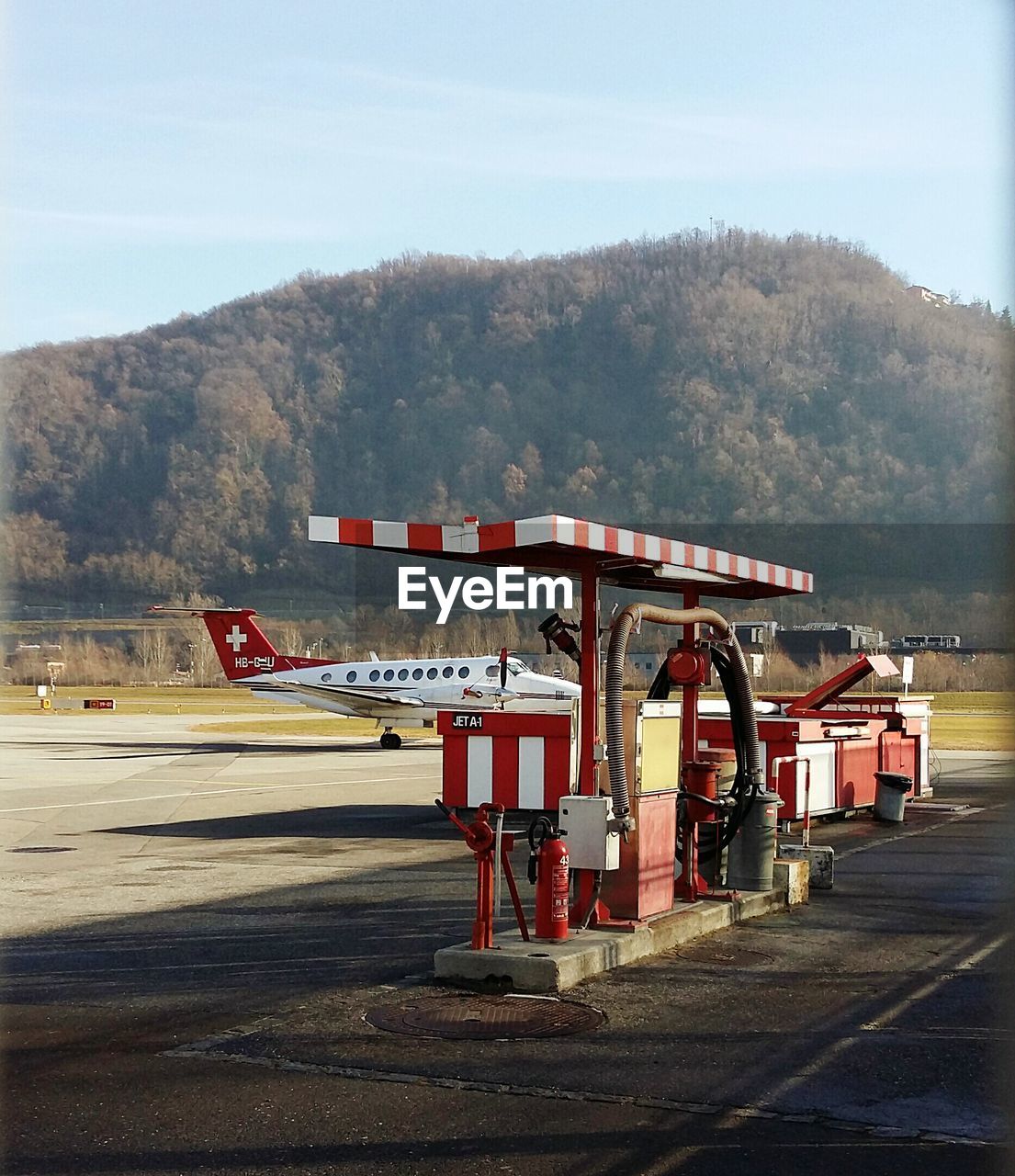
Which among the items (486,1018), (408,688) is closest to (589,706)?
(486,1018)

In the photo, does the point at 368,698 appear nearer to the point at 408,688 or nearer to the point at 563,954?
→ the point at 408,688

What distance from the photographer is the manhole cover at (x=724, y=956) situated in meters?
9.21

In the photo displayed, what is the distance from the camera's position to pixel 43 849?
51.8ft

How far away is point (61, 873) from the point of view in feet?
45.1

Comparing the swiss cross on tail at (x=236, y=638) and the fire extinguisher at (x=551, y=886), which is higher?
the swiss cross on tail at (x=236, y=638)

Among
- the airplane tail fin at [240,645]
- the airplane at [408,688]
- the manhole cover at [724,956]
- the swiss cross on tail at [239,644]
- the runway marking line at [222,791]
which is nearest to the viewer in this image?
the manhole cover at [724,956]

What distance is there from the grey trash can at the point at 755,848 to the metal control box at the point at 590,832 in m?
2.00

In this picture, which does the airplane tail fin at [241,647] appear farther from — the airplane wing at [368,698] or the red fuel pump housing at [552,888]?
the red fuel pump housing at [552,888]

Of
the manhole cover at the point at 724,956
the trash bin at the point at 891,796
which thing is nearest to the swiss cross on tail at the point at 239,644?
the trash bin at the point at 891,796

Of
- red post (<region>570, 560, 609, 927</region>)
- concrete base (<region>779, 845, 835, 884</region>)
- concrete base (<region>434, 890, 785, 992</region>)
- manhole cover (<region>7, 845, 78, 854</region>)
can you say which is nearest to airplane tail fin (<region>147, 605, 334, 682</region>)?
manhole cover (<region>7, 845, 78, 854</region>)

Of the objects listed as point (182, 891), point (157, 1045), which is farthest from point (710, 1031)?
point (182, 891)

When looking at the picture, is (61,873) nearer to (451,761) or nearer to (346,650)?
(451,761)

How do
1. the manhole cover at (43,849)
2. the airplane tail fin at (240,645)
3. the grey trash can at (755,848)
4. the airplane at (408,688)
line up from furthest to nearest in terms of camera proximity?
the airplane tail fin at (240,645), the airplane at (408,688), the manhole cover at (43,849), the grey trash can at (755,848)

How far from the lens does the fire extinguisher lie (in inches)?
348
